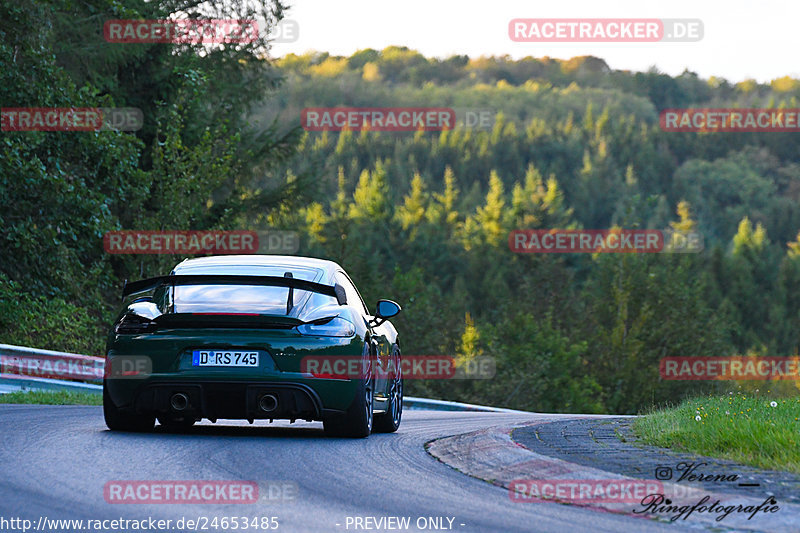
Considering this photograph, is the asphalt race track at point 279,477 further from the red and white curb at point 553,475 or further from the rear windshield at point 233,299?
the rear windshield at point 233,299

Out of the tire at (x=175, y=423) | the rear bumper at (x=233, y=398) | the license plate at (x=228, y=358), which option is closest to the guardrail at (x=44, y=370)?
the tire at (x=175, y=423)

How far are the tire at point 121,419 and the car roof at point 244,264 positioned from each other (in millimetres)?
1204

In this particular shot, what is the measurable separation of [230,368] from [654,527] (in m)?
4.47

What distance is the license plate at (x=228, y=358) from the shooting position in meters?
9.25

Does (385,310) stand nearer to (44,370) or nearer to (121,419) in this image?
(121,419)

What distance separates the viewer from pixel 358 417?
9.61m

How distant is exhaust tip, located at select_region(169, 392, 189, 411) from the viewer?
30.4 feet

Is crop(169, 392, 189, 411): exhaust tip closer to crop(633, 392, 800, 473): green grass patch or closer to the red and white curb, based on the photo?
the red and white curb

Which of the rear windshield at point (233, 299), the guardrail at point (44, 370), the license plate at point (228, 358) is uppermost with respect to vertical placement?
the rear windshield at point (233, 299)

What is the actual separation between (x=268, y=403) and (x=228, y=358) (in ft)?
1.50

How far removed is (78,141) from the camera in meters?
24.3

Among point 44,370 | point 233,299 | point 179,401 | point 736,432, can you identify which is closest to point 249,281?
point 233,299

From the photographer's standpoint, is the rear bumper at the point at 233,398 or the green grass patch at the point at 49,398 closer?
the rear bumper at the point at 233,398

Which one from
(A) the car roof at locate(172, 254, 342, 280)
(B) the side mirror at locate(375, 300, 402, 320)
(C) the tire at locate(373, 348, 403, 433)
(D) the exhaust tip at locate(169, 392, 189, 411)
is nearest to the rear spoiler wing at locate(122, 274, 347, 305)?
(A) the car roof at locate(172, 254, 342, 280)
